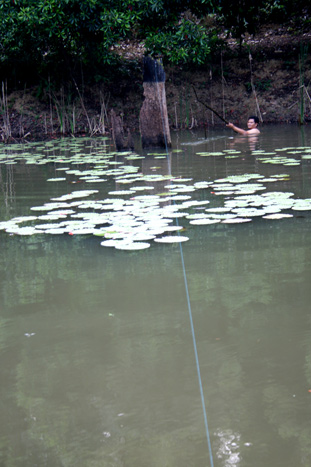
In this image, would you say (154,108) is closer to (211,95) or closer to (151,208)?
(151,208)

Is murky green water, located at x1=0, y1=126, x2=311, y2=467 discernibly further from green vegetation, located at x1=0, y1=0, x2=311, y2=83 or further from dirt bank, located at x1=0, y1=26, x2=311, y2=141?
dirt bank, located at x1=0, y1=26, x2=311, y2=141

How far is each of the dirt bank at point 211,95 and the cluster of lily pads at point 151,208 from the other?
9245 millimetres

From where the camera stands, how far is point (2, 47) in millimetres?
15602

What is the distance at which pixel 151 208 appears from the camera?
4.87 m

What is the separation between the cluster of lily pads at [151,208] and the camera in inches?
165

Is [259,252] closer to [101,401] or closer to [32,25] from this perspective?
[101,401]

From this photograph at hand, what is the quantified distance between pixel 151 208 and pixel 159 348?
2541 mm

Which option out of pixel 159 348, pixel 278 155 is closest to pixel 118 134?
pixel 278 155

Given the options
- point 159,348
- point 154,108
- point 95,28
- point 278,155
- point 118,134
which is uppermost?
point 95,28

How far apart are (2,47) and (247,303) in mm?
14519

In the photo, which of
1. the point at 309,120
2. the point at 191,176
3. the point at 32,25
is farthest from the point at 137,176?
the point at 309,120

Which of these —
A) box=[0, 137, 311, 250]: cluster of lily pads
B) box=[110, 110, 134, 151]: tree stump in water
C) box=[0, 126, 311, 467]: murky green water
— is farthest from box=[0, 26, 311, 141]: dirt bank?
box=[0, 126, 311, 467]: murky green water

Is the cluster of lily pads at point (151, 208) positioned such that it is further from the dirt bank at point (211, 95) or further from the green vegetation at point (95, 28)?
the dirt bank at point (211, 95)

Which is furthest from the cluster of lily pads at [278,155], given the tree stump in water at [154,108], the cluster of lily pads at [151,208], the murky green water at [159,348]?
the murky green water at [159,348]
